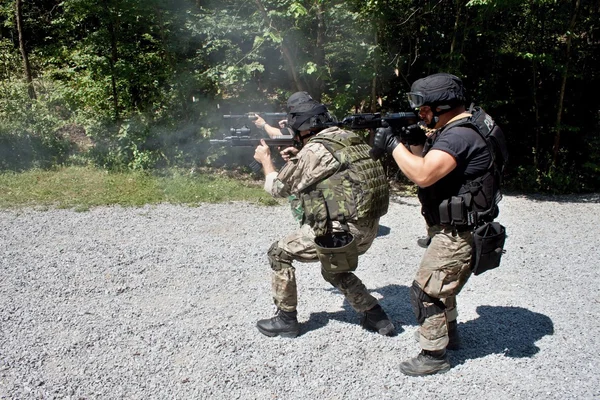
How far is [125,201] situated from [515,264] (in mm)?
5477

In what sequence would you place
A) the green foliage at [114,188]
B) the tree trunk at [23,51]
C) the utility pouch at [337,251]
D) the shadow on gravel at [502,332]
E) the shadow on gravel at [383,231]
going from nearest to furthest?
the utility pouch at [337,251] < the shadow on gravel at [502,332] < the shadow on gravel at [383,231] < the green foliage at [114,188] < the tree trunk at [23,51]

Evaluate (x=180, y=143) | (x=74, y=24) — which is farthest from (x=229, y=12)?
(x=74, y=24)

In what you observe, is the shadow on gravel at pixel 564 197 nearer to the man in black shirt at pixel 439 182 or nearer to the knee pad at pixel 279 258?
the man in black shirt at pixel 439 182

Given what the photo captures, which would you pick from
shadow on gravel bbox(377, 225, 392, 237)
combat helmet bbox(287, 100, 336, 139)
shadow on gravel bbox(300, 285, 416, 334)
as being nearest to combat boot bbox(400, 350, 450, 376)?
shadow on gravel bbox(300, 285, 416, 334)

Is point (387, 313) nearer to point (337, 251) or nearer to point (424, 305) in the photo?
point (424, 305)

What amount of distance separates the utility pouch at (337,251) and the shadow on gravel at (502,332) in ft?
3.54

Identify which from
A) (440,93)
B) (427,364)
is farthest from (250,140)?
(427,364)

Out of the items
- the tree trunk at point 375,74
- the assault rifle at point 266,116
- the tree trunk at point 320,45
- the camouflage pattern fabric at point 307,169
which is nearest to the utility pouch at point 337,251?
the camouflage pattern fabric at point 307,169

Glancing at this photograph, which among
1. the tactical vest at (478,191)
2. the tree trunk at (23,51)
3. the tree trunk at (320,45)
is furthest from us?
the tree trunk at (23,51)

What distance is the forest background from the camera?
8820mm

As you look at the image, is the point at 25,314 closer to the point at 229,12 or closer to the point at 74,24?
the point at 229,12

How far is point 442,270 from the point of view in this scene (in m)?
3.39

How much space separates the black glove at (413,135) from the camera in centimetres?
366

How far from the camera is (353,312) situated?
14.8ft
